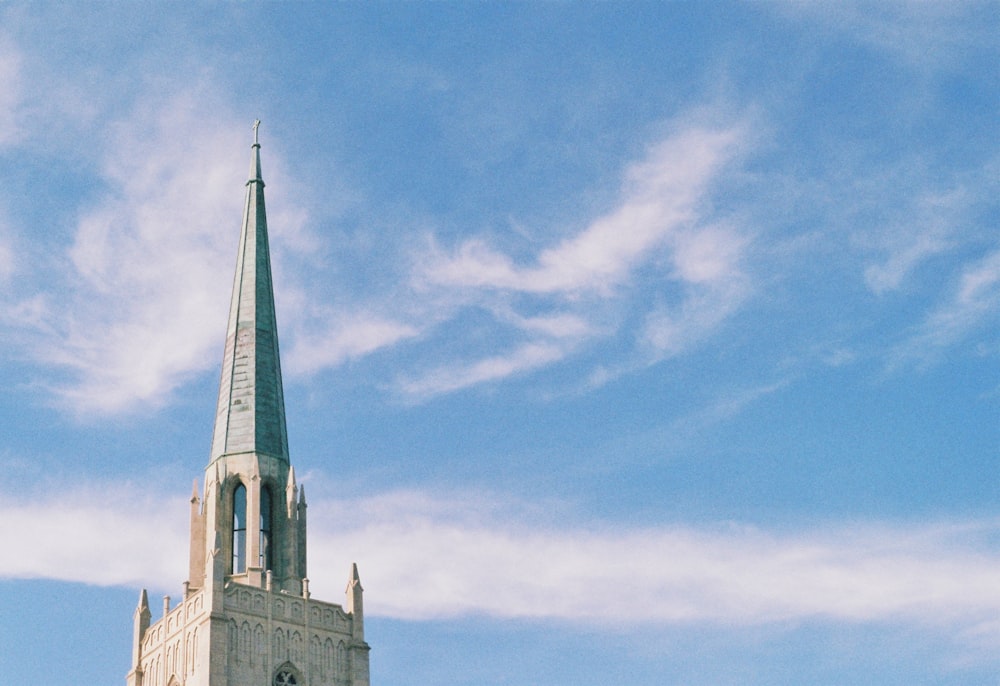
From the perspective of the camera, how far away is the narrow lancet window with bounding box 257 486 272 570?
85.4 metres

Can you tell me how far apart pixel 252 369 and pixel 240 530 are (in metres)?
9.79

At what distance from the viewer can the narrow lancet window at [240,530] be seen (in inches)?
3319

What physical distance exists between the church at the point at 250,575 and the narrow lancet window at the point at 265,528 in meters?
0.06

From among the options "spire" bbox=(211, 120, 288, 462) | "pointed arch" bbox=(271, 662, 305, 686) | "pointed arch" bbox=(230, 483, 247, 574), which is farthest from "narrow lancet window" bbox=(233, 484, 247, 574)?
"pointed arch" bbox=(271, 662, 305, 686)

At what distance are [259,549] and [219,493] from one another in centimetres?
390

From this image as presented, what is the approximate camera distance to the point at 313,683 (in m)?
81.5

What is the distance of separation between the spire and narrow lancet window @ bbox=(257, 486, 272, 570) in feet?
8.13

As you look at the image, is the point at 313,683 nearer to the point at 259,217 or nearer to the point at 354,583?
the point at 354,583

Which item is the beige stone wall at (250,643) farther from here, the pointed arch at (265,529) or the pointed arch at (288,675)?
the pointed arch at (265,529)

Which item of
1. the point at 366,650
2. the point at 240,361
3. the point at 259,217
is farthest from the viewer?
the point at 259,217

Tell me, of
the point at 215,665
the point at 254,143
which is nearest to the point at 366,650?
the point at 215,665

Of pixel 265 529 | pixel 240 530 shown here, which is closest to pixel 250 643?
pixel 240 530

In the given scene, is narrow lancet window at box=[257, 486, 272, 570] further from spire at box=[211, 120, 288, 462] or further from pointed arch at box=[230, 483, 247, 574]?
spire at box=[211, 120, 288, 462]

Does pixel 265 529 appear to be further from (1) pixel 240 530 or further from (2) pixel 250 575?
(2) pixel 250 575
